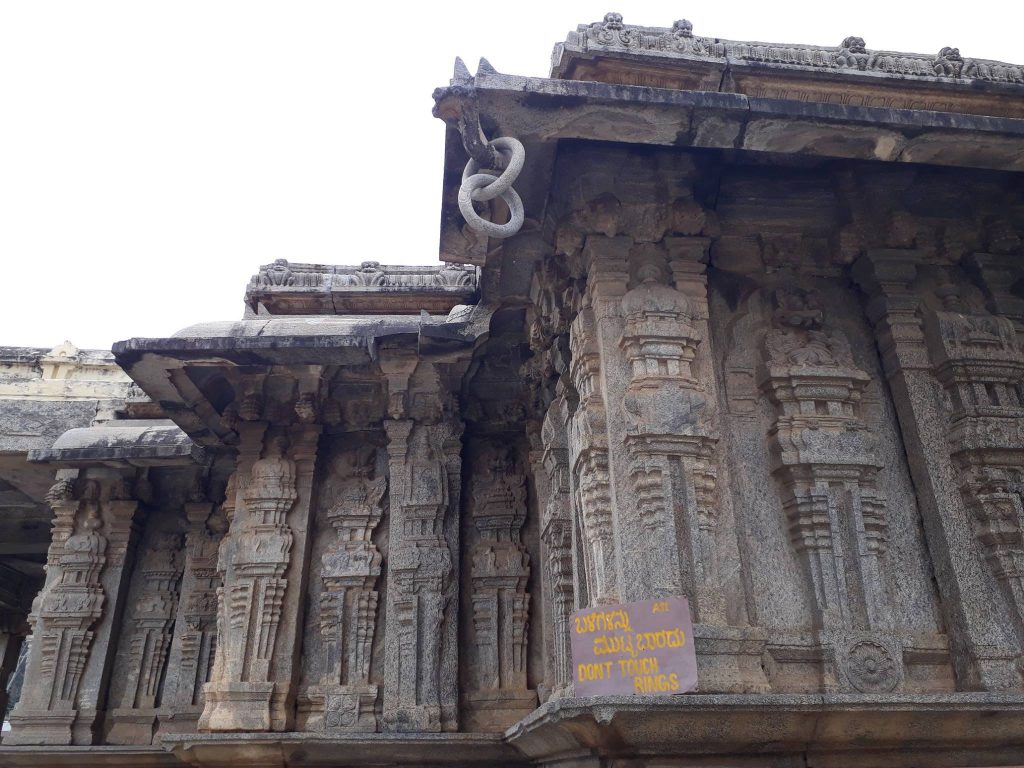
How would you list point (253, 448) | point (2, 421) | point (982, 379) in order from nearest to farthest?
point (982, 379), point (253, 448), point (2, 421)

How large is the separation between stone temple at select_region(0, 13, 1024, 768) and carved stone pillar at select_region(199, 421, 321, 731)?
26 millimetres

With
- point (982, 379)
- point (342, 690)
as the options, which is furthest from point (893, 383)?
point (342, 690)

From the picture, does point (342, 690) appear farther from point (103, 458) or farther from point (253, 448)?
point (103, 458)

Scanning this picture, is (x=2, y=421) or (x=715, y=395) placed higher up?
(x=2, y=421)

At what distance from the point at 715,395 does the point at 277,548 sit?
13.1 feet

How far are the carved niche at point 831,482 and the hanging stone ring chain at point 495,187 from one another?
1774 millimetres

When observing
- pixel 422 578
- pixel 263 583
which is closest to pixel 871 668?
pixel 422 578

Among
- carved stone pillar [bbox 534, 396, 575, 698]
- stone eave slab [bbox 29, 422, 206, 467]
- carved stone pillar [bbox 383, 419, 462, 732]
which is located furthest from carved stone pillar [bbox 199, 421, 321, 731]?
carved stone pillar [bbox 534, 396, 575, 698]

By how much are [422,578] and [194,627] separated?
3.26 m

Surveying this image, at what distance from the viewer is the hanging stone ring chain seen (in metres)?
4.04

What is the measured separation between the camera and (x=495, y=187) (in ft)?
13.3

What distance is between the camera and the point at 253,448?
23.2 ft

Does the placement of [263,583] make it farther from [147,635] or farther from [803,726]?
[803,726]

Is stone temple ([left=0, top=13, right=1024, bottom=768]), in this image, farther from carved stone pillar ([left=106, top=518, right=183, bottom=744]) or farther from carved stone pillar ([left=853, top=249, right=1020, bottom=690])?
carved stone pillar ([left=106, top=518, right=183, bottom=744])
